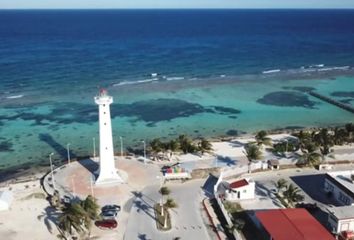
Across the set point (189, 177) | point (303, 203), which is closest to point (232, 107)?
point (189, 177)

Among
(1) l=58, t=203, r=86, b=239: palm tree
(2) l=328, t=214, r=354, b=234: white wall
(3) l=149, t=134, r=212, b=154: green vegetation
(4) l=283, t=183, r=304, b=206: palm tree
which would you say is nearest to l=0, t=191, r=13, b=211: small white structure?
(1) l=58, t=203, r=86, b=239: palm tree

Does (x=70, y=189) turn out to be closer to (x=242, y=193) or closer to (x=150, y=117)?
(x=242, y=193)

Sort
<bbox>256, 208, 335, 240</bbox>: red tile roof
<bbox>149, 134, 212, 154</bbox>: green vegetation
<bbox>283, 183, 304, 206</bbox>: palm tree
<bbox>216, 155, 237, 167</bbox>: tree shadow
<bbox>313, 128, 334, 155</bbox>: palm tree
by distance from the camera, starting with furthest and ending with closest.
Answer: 1. <bbox>313, 128, 334, 155</bbox>: palm tree
2. <bbox>149, 134, 212, 154</bbox>: green vegetation
3. <bbox>216, 155, 237, 167</bbox>: tree shadow
4. <bbox>283, 183, 304, 206</bbox>: palm tree
5. <bbox>256, 208, 335, 240</bbox>: red tile roof

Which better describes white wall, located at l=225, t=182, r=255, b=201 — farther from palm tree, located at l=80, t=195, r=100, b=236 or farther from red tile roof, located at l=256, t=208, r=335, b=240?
palm tree, located at l=80, t=195, r=100, b=236

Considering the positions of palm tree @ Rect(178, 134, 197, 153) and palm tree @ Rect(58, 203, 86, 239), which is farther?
palm tree @ Rect(178, 134, 197, 153)

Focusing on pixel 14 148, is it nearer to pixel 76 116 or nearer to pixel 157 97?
pixel 76 116

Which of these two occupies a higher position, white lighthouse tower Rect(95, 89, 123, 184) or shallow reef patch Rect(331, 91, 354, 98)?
white lighthouse tower Rect(95, 89, 123, 184)

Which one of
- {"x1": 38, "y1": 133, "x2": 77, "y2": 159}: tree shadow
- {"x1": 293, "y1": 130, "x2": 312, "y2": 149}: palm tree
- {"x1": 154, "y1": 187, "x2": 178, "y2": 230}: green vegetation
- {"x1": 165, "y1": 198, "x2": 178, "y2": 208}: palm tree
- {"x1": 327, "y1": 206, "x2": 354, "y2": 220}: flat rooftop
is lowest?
{"x1": 38, "y1": 133, "x2": 77, "y2": 159}: tree shadow
